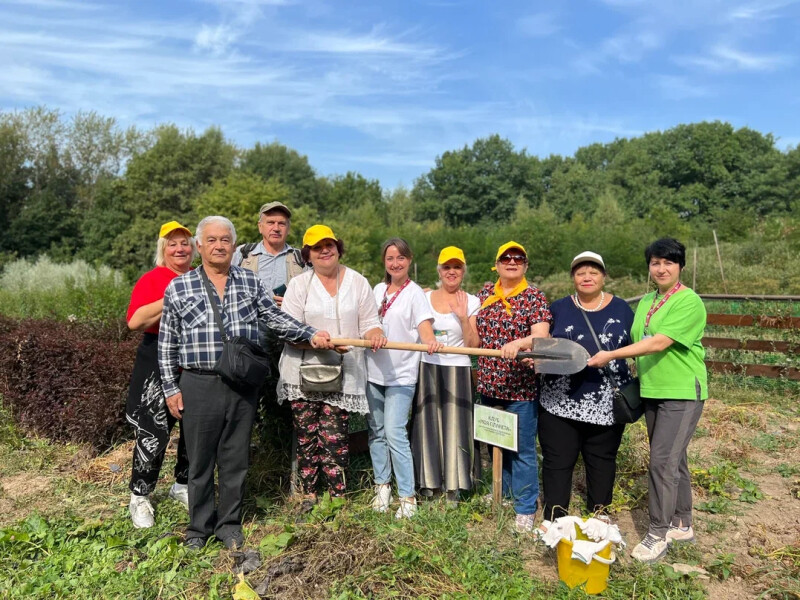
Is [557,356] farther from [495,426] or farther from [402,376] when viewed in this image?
[402,376]

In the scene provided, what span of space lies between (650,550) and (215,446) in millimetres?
2591

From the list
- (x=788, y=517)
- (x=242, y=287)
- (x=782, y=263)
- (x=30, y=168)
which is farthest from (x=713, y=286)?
(x=30, y=168)

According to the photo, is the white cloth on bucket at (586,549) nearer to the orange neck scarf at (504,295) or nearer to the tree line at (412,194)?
the orange neck scarf at (504,295)

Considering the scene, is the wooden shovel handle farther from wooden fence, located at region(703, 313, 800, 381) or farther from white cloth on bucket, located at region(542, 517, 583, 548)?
wooden fence, located at region(703, 313, 800, 381)

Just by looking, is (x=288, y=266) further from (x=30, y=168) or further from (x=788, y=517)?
(x=30, y=168)

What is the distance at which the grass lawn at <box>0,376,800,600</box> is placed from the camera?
3.11 m

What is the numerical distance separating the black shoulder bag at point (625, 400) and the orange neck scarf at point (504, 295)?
504 mm

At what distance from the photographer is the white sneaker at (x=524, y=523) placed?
3.86 meters

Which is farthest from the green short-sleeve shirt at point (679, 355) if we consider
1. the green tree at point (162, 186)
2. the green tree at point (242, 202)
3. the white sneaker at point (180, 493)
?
the green tree at point (162, 186)

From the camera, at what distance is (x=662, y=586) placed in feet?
10.5

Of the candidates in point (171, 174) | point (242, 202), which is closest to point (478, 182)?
point (171, 174)

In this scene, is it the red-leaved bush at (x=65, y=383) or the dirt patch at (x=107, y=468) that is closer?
the dirt patch at (x=107, y=468)

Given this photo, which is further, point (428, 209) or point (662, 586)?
point (428, 209)

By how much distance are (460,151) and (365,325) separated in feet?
174
